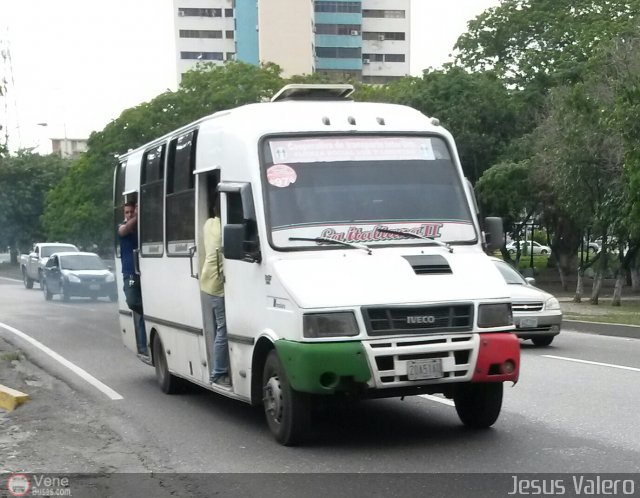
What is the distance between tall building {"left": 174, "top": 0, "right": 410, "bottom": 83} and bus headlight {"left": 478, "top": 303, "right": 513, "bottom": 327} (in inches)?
3757

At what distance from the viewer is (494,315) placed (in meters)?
8.74

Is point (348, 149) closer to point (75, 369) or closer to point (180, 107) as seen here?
point (75, 369)

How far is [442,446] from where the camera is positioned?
8742mm

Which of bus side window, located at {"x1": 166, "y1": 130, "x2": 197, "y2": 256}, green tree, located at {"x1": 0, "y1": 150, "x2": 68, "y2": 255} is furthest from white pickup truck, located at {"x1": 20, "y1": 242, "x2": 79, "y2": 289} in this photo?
bus side window, located at {"x1": 166, "y1": 130, "x2": 197, "y2": 256}

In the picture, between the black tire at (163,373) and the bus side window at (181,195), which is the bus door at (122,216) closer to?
the black tire at (163,373)

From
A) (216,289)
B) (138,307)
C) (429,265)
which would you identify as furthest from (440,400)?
(138,307)

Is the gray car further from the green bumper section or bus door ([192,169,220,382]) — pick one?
the green bumper section

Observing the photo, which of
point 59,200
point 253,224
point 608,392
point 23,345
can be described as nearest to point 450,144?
point 253,224

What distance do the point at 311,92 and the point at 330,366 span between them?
384 centimetres

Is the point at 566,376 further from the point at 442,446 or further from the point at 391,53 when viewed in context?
the point at 391,53

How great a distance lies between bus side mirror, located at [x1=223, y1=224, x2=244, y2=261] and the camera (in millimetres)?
9086

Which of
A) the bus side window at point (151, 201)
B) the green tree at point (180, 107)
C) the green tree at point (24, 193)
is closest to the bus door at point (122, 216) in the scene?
the bus side window at point (151, 201)

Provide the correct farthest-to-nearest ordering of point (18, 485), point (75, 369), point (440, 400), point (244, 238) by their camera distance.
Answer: point (75, 369)
point (440, 400)
point (244, 238)
point (18, 485)

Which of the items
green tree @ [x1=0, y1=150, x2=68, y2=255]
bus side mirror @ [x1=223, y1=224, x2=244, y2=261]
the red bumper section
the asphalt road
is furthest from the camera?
green tree @ [x1=0, y1=150, x2=68, y2=255]
